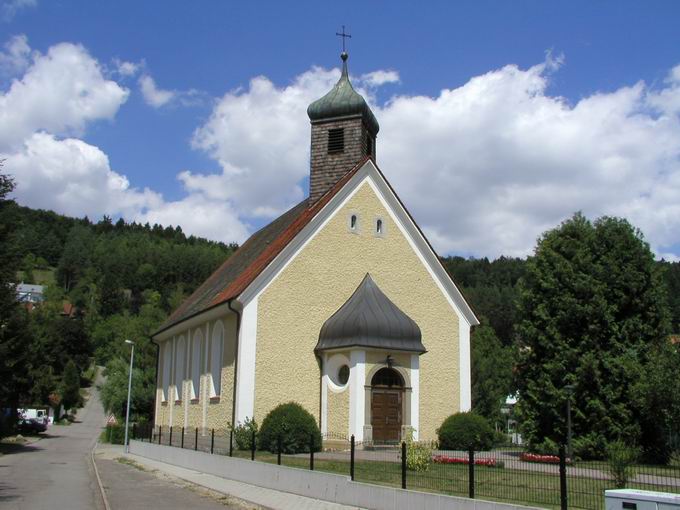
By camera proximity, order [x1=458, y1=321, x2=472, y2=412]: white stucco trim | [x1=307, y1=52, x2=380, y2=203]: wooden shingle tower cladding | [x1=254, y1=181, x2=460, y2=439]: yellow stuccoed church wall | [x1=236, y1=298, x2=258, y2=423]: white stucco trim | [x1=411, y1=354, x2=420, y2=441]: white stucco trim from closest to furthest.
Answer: [x1=236, y1=298, x2=258, y2=423]: white stucco trim
[x1=254, y1=181, x2=460, y2=439]: yellow stuccoed church wall
[x1=411, y1=354, x2=420, y2=441]: white stucco trim
[x1=458, y1=321, x2=472, y2=412]: white stucco trim
[x1=307, y1=52, x2=380, y2=203]: wooden shingle tower cladding

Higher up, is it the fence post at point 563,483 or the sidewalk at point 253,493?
the fence post at point 563,483

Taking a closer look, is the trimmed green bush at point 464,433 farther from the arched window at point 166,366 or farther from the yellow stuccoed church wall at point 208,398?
the arched window at point 166,366

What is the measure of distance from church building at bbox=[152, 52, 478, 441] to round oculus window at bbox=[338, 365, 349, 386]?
36 mm

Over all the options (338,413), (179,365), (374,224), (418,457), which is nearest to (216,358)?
(338,413)

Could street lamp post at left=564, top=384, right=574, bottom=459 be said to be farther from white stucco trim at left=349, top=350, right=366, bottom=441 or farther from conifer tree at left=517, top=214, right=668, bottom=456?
white stucco trim at left=349, top=350, right=366, bottom=441

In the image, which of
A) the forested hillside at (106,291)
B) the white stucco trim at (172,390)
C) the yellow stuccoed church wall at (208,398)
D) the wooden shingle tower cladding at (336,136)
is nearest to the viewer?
the yellow stuccoed church wall at (208,398)

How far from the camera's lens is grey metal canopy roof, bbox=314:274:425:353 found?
2402 centimetres

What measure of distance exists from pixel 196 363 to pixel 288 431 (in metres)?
10.4

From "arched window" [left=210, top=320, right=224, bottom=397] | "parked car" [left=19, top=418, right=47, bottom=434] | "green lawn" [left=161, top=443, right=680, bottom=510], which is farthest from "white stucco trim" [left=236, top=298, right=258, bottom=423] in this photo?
"parked car" [left=19, top=418, right=47, bottom=434]

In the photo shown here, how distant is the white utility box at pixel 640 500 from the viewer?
771 centimetres

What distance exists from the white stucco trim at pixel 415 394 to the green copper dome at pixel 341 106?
10.3 m

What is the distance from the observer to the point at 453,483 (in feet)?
40.5

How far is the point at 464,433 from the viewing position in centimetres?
2453

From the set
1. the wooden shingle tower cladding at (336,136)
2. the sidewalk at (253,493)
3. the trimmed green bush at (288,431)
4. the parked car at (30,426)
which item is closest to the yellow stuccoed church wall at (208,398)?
the sidewalk at (253,493)
